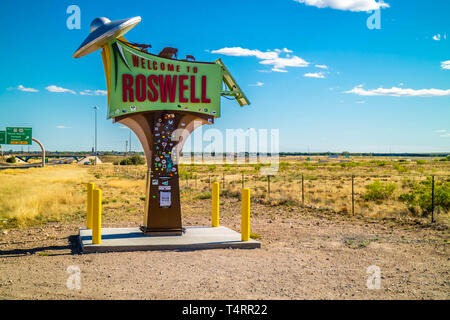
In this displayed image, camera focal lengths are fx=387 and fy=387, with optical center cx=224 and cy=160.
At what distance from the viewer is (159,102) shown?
11.0 meters

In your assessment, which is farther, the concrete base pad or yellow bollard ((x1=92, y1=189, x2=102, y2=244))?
the concrete base pad

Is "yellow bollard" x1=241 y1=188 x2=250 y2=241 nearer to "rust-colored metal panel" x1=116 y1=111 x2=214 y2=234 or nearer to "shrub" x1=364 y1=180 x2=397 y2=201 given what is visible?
"rust-colored metal panel" x1=116 y1=111 x2=214 y2=234

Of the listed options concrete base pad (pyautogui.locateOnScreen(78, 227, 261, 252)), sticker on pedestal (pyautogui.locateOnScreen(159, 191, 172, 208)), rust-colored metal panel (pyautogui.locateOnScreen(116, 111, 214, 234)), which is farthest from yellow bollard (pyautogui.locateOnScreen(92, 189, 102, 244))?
sticker on pedestal (pyautogui.locateOnScreen(159, 191, 172, 208))

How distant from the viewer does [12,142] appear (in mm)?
56625

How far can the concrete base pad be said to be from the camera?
9.73 m

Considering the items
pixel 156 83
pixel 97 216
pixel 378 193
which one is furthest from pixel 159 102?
pixel 378 193

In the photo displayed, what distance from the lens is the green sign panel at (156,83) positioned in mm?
10719

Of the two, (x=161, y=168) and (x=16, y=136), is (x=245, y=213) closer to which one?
(x=161, y=168)

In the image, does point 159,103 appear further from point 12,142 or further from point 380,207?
point 12,142

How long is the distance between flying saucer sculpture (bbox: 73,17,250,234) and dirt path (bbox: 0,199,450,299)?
80.3 inches

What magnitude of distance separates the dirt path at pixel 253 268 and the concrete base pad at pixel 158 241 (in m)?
0.33

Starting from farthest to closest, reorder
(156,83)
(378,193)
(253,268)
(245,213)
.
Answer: (378,193) < (156,83) < (245,213) < (253,268)

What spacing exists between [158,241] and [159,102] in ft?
12.7

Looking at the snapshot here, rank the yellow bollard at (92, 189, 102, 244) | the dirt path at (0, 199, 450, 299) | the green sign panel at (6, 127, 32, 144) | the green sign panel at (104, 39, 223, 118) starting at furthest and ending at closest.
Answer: the green sign panel at (6, 127, 32, 144) < the green sign panel at (104, 39, 223, 118) < the yellow bollard at (92, 189, 102, 244) < the dirt path at (0, 199, 450, 299)
